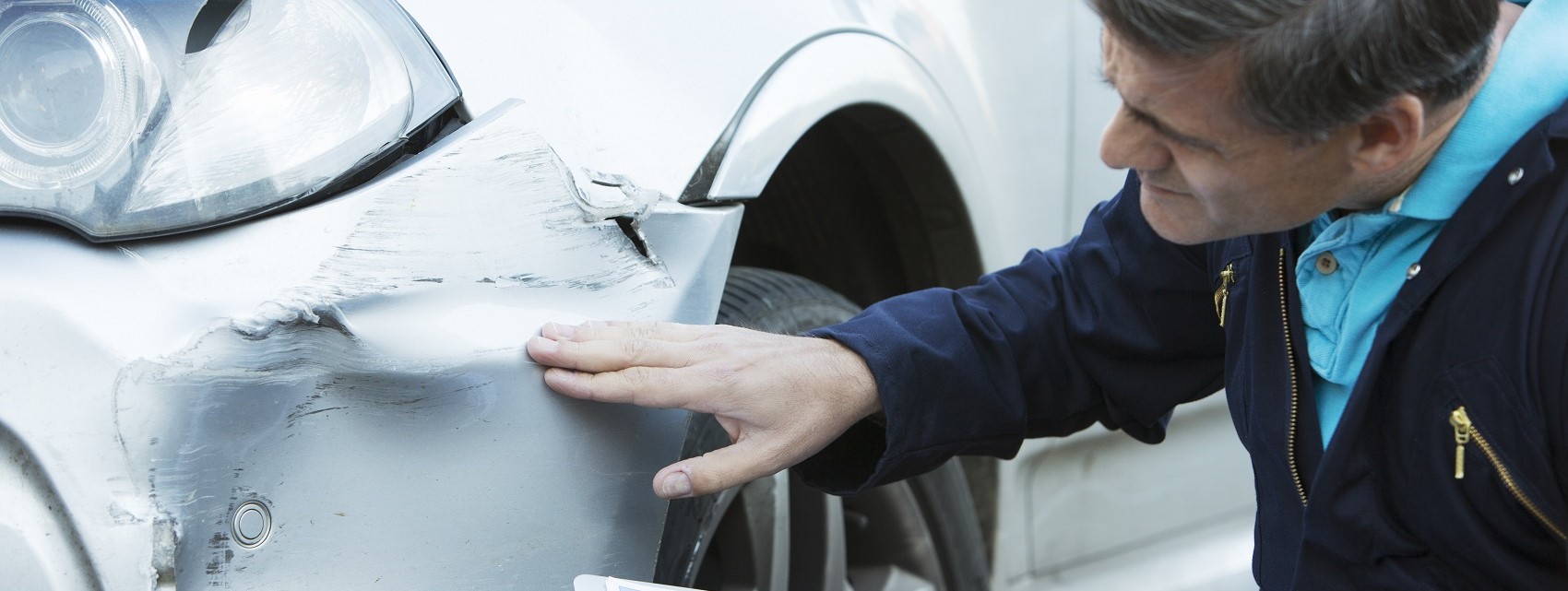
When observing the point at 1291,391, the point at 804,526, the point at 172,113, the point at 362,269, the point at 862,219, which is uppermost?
the point at 172,113

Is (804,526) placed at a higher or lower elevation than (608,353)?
lower

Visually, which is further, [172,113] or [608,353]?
[608,353]

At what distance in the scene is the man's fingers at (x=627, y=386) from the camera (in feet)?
3.66

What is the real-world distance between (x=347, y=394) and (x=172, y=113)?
0.81 ft

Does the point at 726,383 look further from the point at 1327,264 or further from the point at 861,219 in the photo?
the point at 861,219

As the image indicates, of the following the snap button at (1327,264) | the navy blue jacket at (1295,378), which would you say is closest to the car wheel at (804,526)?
the navy blue jacket at (1295,378)

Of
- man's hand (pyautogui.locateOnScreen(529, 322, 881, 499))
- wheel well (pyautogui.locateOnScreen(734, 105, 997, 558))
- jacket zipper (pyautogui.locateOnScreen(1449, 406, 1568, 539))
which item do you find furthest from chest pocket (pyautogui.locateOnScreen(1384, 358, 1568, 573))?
wheel well (pyautogui.locateOnScreen(734, 105, 997, 558))

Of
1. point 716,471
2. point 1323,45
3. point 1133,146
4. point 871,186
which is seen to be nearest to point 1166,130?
point 1133,146

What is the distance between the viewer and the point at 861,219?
197 cm

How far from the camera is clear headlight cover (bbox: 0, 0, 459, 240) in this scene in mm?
972

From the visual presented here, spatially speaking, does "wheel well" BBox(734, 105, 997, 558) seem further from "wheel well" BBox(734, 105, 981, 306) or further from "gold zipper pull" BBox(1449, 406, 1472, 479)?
"gold zipper pull" BBox(1449, 406, 1472, 479)

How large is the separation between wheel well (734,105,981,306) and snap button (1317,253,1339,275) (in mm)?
628

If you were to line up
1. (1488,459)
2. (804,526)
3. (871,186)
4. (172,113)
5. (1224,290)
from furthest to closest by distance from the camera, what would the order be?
1. (871,186)
2. (804,526)
3. (1224,290)
4. (1488,459)
5. (172,113)

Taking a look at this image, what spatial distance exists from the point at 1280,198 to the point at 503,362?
67 centimetres
